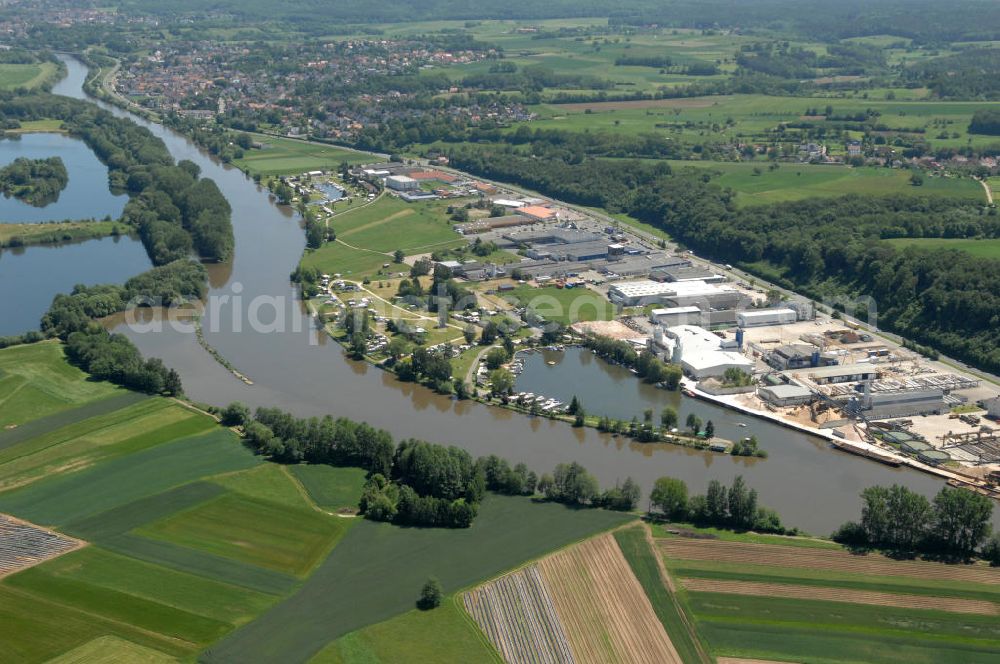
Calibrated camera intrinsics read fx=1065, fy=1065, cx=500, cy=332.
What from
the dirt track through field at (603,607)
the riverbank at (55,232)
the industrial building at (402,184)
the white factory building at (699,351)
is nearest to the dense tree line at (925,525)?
the dirt track through field at (603,607)

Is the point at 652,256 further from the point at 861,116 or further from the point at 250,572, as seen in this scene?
the point at 861,116

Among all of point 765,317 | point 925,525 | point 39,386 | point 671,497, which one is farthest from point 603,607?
point 765,317

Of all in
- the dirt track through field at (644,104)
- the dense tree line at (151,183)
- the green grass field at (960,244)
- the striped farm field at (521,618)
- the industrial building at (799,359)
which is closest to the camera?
the striped farm field at (521,618)

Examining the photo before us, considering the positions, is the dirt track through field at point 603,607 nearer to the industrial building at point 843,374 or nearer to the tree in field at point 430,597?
the tree in field at point 430,597

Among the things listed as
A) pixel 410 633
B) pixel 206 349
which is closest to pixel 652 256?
pixel 206 349

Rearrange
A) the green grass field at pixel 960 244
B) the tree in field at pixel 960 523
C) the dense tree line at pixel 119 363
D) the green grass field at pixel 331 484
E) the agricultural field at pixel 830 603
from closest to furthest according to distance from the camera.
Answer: the agricultural field at pixel 830 603, the tree in field at pixel 960 523, the green grass field at pixel 331 484, the dense tree line at pixel 119 363, the green grass field at pixel 960 244

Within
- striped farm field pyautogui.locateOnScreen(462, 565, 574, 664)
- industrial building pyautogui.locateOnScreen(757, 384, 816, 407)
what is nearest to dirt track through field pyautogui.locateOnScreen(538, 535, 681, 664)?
striped farm field pyautogui.locateOnScreen(462, 565, 574, 664)
